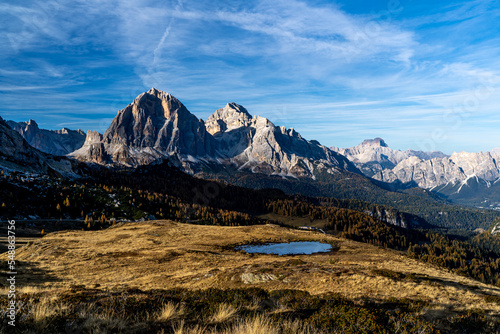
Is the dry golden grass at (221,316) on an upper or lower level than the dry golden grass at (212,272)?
upper

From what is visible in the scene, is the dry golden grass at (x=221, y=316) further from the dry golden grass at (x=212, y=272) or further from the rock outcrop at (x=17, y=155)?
the rock outcrop at (x=17, y=155)

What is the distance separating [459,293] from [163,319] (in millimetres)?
31693

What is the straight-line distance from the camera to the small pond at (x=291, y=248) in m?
65.9

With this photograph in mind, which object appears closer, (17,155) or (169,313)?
(169,313)

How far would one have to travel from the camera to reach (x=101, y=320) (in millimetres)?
11070

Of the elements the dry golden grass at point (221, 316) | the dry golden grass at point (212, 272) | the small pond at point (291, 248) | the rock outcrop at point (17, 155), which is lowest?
the small pond at point (291, 248)

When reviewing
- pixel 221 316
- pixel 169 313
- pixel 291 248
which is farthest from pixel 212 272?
pixel 291 248

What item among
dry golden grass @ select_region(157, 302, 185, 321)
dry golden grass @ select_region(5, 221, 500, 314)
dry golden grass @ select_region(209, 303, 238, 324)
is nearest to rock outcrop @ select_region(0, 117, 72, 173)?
dry golden grass @ select_region(5, 221, 500, 314)

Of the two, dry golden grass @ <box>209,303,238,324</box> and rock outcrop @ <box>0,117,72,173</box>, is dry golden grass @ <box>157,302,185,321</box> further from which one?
rock outcrop @ <box>0,117,72,173</box>

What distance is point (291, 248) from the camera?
72.1 m

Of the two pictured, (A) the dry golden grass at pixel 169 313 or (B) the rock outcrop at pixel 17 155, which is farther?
(B) the rock outcrop at pixel 17 155

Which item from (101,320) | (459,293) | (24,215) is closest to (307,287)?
(459,293)

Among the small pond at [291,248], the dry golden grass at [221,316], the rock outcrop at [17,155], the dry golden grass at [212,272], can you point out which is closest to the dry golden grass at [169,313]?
the dry golden grass at [221,316]

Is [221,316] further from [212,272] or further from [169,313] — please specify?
[212,272]
